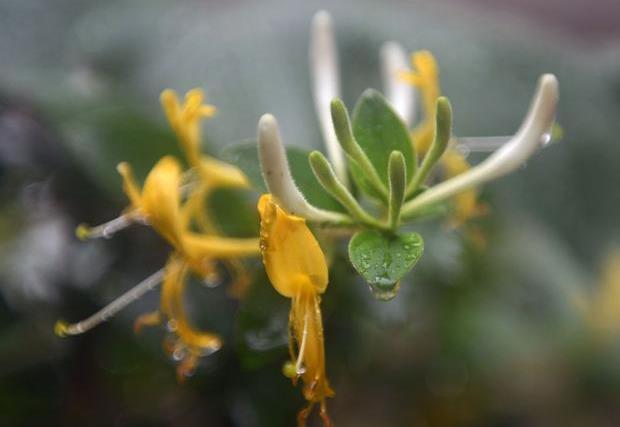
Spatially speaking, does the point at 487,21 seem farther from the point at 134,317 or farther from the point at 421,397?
the point at 134,317

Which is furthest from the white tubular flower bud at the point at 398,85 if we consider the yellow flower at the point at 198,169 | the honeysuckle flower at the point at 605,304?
the honeysuckle flower at the point at 605,304

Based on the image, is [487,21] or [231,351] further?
[487,21]

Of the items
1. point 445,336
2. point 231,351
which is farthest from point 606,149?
point 231,351

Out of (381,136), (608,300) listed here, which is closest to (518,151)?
(381,136)

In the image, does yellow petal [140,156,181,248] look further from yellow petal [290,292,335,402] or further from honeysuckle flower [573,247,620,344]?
honeysuckle flower [573,247,620,344]

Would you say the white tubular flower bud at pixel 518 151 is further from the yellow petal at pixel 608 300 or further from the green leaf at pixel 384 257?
the yellow petal at pixel 608 300

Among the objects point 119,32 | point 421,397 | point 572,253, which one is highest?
point 119,32

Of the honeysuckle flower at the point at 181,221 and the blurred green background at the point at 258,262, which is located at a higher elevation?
the honeysuckle flower at the point at 181,221
